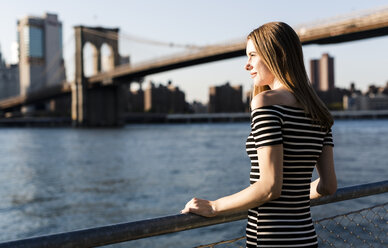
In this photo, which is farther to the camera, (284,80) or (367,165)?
(367,165)

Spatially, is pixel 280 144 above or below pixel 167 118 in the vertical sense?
above

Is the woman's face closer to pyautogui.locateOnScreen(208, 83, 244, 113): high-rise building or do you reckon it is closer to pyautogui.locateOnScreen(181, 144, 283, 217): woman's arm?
pyautogui.locateOnScreen(181, 144, 283, 217): woman's arm

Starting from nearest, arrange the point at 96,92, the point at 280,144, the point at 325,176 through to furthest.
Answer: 1. the point at 280,144
2. the point at 325,176
3. the point at 96,92

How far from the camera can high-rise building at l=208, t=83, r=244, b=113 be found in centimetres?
13050

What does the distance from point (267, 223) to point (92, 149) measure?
89.8 feet

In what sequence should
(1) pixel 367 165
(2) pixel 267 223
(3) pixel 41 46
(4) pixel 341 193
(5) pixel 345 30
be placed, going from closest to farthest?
1. (2) pixel 267 223
2. (4) pixel 341 193
3. (1) pixel 367 165
4. (5) pixel 345 30
5. (3) pixel 41 46

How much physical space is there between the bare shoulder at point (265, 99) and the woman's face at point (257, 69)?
13 cm

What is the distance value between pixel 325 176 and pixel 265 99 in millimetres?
456

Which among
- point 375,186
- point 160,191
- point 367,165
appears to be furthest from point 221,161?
point 375,186

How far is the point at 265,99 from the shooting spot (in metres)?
1.20

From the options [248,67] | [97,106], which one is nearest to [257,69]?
[248,67]

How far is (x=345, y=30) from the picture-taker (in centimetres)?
2661

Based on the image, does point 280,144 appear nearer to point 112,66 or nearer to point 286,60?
point 286,60

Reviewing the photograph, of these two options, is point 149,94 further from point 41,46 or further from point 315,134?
point 315,134
